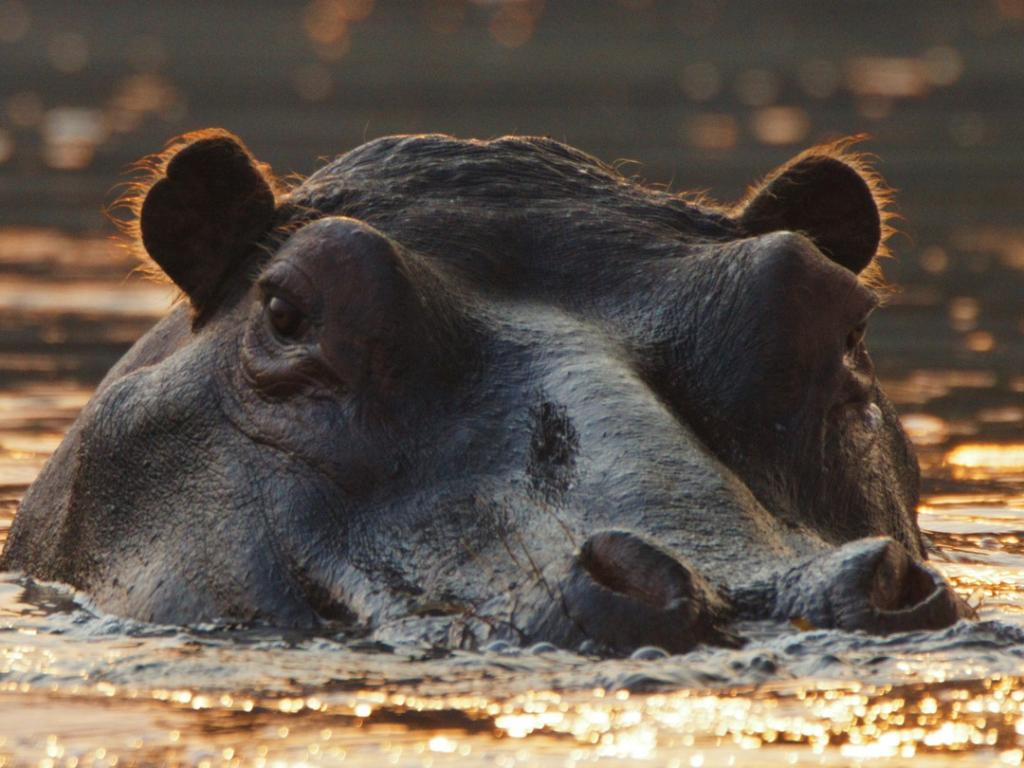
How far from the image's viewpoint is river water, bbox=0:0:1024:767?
4.23 meters

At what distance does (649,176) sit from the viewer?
20109mm

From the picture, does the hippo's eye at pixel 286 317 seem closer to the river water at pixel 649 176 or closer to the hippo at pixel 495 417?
the hippo at pixel 495 417

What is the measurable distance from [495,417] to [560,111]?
23.0 m

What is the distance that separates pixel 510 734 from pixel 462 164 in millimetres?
2281

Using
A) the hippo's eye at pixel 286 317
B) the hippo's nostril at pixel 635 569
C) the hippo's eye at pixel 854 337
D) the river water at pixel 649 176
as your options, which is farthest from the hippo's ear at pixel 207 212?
the hippo's nostril at pixel 635 569

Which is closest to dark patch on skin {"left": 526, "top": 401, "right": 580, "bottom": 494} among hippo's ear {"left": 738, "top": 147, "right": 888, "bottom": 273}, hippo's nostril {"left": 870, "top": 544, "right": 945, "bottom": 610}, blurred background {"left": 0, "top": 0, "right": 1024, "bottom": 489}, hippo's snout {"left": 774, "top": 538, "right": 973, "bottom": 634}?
hippo's snout {"left": 774, "top": 538, "right": 973, "bottom": 634}

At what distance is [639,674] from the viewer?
4309 mm

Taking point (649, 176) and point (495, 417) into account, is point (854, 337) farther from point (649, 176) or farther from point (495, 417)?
point (649, 176)

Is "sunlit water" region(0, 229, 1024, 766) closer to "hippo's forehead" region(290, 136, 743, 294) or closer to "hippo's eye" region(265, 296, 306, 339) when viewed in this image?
"hippo's eye" region(265, 296, 306, 339)

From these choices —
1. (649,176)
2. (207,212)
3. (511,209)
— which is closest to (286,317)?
(207,212)

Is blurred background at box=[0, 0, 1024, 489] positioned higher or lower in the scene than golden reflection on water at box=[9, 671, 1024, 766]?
higher

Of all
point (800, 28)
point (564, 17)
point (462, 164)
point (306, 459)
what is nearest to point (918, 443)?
point (462, 164)

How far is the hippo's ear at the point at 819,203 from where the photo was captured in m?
6.33

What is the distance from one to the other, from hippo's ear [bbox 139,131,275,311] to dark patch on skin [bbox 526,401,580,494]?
49.4 inches
